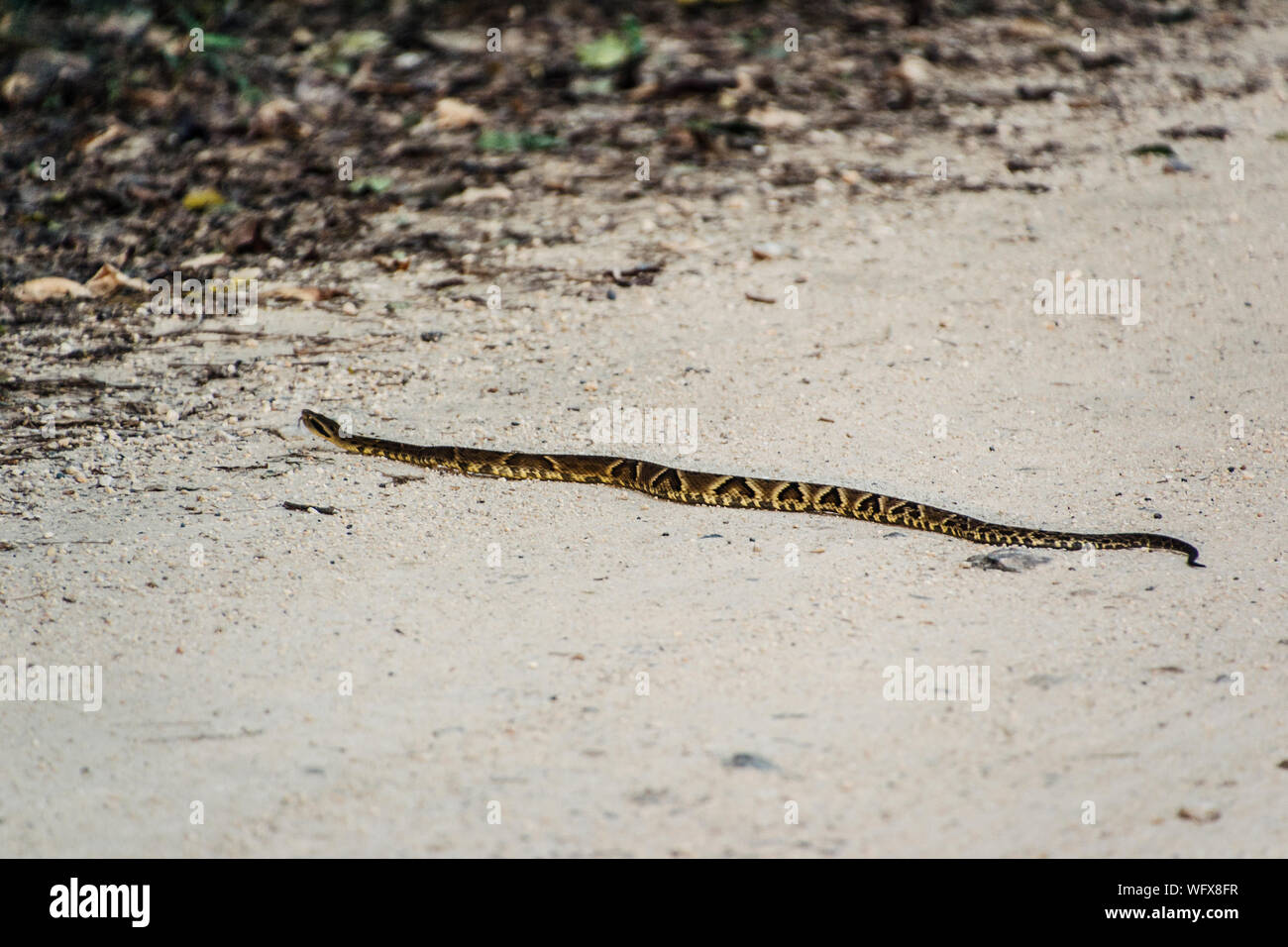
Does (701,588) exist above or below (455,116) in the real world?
below

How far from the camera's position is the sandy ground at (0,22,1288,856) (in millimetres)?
4648

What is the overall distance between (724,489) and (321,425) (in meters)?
2.39

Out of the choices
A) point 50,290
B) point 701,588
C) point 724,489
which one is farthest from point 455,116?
point 701,588

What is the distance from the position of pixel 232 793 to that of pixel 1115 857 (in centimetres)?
291

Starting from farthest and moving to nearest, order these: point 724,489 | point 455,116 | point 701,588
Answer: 1. point 455,116
2. point 724,489
3. point 701,588

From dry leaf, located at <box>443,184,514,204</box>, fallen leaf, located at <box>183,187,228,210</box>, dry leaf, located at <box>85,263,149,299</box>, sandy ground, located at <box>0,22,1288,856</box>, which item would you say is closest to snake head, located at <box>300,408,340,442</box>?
sandy ground, located at <box>0,22,1288,856</box>

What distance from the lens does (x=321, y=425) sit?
791cm

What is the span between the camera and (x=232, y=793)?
4723 millimetres

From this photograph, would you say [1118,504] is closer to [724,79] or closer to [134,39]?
[724,79]

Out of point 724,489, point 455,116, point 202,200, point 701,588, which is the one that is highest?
point 455,116

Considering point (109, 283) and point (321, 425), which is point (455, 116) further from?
point (321, 425)

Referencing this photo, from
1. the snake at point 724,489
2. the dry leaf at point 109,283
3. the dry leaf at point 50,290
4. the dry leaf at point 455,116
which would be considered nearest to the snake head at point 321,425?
the snake at point 724,489

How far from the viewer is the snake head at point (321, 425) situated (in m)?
7.82

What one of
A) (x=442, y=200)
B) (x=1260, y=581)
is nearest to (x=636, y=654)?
(x=1260, y=581)
